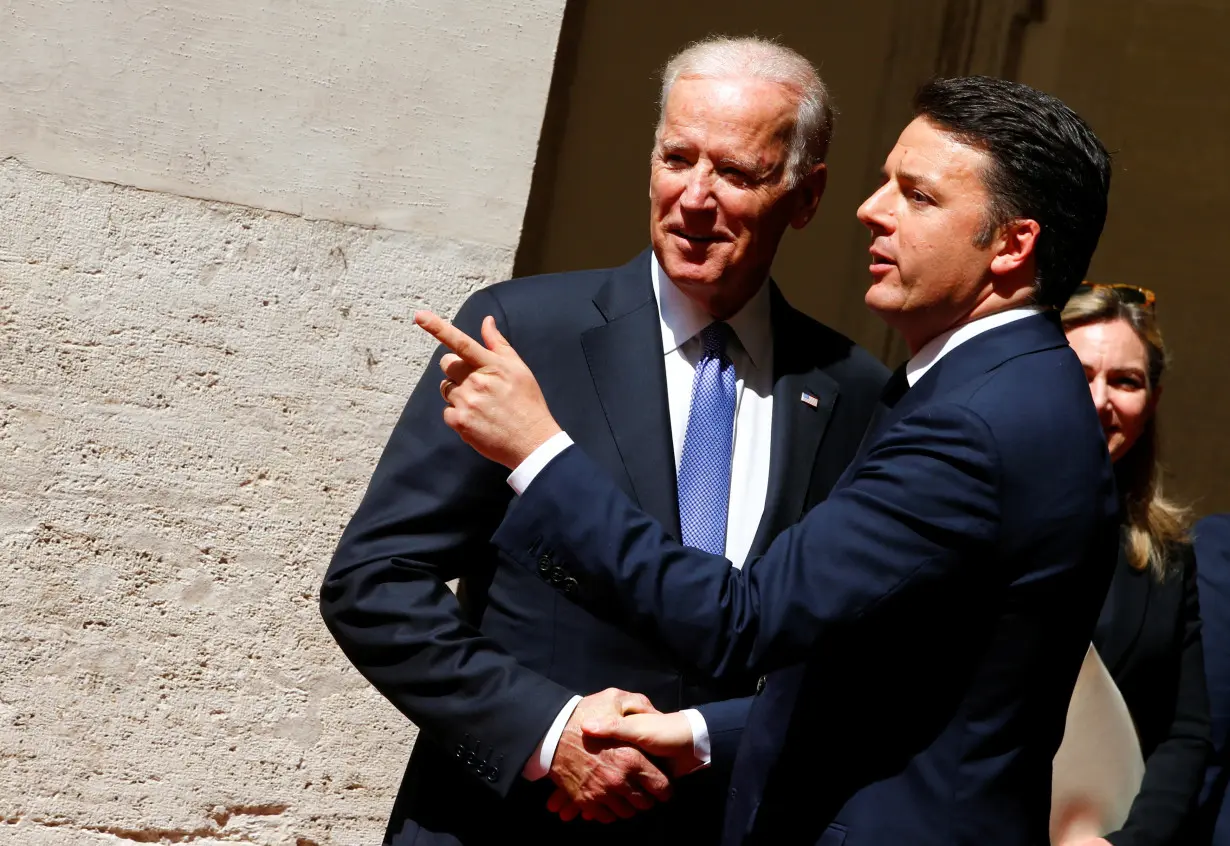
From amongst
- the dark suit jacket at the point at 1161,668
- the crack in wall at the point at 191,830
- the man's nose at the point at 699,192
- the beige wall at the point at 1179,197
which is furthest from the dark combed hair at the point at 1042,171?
the beige wall at the point at 1179,197

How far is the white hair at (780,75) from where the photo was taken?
2.46 metres

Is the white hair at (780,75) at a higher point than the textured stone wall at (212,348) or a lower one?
higher

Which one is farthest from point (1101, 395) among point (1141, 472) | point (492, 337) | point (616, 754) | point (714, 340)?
point (492, 337)

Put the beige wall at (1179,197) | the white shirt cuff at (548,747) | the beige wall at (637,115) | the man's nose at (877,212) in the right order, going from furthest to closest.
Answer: the beige wall at (1179,197), the beige wall at (637,115), the white shirt cuff at (548,747), the man's nose at (877,212)

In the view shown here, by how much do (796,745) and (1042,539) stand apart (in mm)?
414

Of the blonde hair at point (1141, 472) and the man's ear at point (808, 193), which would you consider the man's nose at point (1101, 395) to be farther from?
the man's ear at point (808, 193)

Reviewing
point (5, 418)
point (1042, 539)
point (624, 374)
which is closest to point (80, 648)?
point (5, 418)

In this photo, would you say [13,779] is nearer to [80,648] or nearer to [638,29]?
[80,648]

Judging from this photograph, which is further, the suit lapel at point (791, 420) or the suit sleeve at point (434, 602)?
the suit lapel at point (791, 420)

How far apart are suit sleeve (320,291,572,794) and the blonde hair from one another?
143 cm

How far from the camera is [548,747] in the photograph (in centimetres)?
212

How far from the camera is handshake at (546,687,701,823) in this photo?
2.08 metres

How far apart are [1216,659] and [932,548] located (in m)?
1.63

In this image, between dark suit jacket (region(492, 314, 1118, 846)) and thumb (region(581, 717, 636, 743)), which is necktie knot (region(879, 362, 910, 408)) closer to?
dark suit jacket (region(492, 314, 1118, 846))
